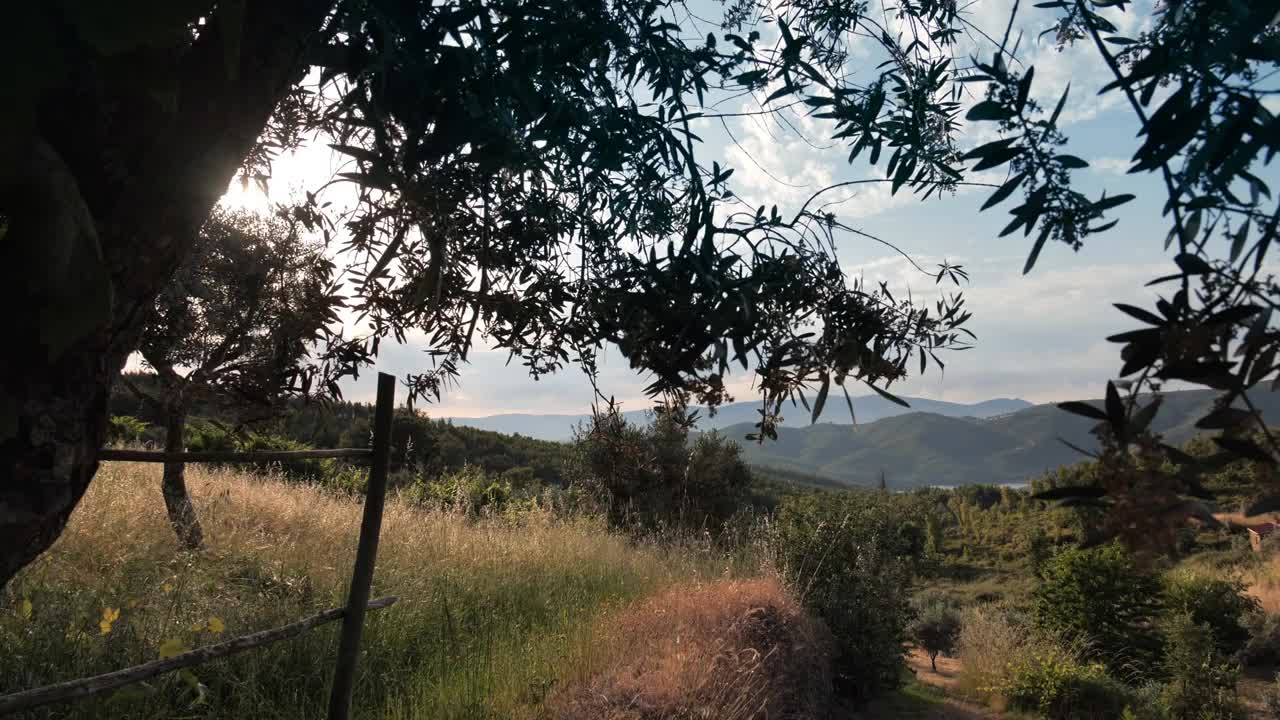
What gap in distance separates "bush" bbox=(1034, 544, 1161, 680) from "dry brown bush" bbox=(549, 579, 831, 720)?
608 cm

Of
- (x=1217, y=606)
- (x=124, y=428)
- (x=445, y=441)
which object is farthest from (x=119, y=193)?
(x=445, y=441)

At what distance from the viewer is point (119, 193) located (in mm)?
1043

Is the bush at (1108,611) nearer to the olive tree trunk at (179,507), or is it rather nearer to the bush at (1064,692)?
the bush at (1064,692)

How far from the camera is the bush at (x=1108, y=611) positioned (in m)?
10.9

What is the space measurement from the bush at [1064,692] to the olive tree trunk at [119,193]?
10.6m

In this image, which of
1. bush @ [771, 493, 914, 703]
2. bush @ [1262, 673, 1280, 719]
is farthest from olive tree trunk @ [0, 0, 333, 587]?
bush @ [1262, 673, 1280, 719]

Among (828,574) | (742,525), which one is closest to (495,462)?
(742,525)

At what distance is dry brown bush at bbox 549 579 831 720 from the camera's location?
4340mm

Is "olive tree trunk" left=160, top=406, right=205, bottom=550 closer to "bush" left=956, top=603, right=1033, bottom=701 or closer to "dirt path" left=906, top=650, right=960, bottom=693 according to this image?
"bush" left=956, top=603, right=1033, bottom=701

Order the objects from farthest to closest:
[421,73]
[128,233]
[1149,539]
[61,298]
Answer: [421,73] → [128,233] → [1149,539] → [61,298]

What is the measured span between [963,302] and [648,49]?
1.16 metres

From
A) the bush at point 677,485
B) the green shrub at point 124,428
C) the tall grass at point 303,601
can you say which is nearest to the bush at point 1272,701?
the tall grass at point 303,601

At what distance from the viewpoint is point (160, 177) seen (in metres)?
1.08

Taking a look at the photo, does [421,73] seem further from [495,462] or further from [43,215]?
[495,462]
